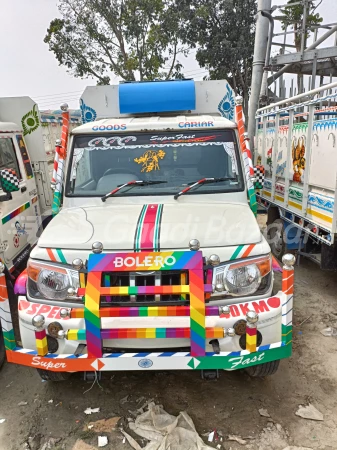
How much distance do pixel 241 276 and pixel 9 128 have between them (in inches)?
146

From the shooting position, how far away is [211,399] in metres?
3.18

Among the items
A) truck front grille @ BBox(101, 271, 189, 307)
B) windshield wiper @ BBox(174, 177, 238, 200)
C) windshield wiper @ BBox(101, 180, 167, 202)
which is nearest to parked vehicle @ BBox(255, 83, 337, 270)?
windshield wiper @ BBox(174, 177, 238, 200)

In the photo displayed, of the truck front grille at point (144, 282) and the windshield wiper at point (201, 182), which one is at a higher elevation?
the windshield wiper at point (201, 182)

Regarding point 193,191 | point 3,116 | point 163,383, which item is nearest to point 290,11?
point 3,116

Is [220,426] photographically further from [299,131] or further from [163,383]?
[299,131]

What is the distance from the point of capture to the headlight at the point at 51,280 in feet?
9.06

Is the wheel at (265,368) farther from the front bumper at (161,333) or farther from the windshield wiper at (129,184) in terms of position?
the windshield wiper at (129,184)

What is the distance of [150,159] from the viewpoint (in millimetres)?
Result: 3791

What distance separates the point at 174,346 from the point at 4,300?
4.19ft

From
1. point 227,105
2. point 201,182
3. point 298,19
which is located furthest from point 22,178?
point 298,19

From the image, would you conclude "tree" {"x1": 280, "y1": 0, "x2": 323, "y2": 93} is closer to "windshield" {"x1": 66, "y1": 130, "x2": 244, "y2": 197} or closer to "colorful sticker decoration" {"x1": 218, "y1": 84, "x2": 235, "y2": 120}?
"colorful sticker decoration" {"x1": 218, "y1": 84, "x2": 235, "y2": 120}

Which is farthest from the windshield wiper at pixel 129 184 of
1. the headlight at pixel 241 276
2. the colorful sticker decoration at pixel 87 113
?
the colorful sticker decoration at pixel 87 113

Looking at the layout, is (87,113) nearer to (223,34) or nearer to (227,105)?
(227,105)

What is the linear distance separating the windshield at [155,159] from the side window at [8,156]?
4.26 ft
